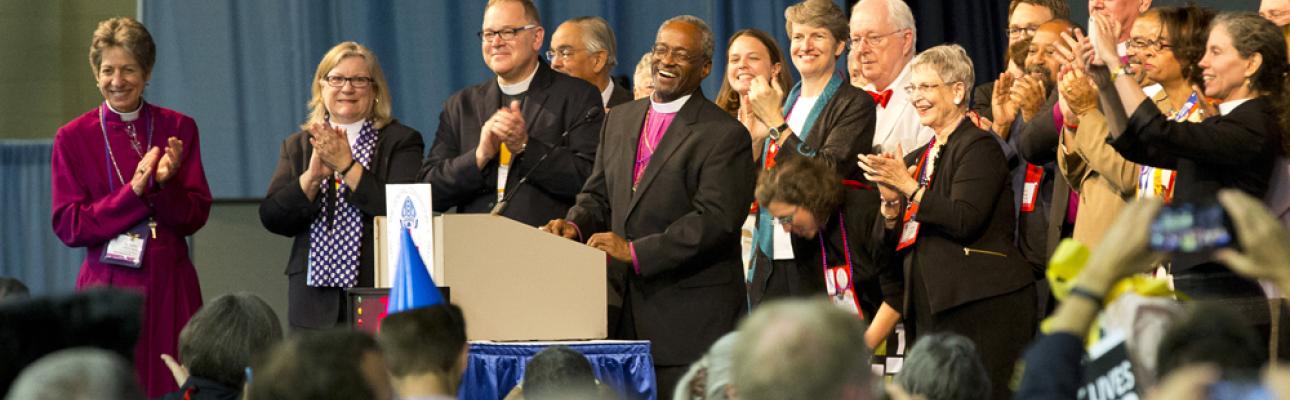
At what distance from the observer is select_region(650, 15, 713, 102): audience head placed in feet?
16.4

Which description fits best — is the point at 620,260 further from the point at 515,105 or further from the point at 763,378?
the point at 763,378

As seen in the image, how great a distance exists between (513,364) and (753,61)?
1856 millimetres

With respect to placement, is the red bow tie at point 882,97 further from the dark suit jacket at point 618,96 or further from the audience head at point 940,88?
the dark suit jacket at point 618,96

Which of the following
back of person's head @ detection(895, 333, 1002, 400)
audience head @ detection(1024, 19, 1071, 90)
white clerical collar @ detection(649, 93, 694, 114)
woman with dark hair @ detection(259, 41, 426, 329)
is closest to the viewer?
back of person's head @ detection(895, 333, 1002, 400)

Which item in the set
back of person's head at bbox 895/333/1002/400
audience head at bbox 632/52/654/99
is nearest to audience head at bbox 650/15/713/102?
audience head at bbox 632/52/654/99

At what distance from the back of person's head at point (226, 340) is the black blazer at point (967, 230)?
2.28 m

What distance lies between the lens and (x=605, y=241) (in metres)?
4.72

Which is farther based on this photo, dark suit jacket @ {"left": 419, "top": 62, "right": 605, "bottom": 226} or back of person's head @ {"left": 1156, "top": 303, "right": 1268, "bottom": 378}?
dark suit jacket @ {"left": 419, "top": 62, "right": 605, "bottom": 226}

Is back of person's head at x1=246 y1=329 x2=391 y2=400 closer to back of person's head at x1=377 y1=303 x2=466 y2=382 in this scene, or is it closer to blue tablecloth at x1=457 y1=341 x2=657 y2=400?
back of person's head at x1=377 y1=303 x2=466 y2=382

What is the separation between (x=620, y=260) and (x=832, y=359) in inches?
115

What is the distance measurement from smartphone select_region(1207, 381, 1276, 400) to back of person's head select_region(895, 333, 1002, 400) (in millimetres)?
1288

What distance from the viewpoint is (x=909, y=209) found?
5031mm

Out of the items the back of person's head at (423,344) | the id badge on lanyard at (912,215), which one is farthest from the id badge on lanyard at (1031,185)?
the back of person's head at (423,344)

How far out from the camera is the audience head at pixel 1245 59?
4.29 metres
